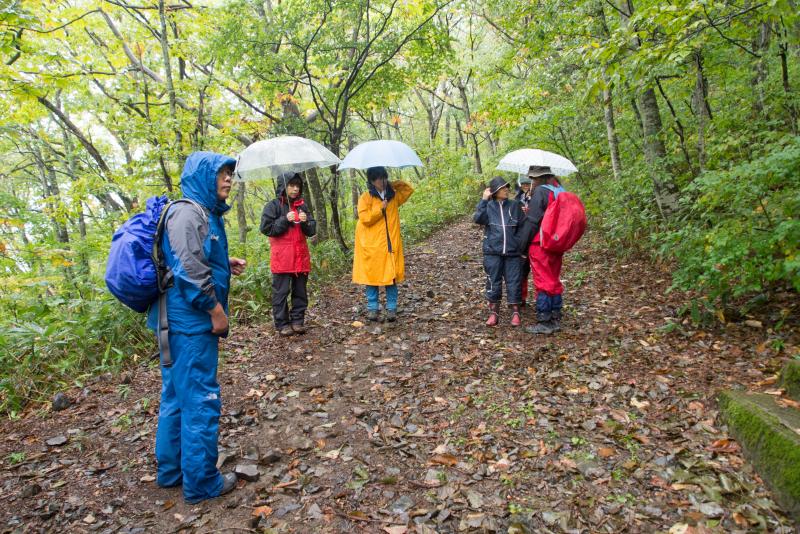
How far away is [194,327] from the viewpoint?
10.1 feet

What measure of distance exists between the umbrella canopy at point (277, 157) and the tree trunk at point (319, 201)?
4429mm

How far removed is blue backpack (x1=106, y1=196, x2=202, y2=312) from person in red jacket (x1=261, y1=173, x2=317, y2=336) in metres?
2.84

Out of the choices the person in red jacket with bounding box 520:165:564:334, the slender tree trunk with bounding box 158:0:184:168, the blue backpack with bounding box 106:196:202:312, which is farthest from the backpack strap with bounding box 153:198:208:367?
the slender tree trunk with bounding box 158:0:184:168

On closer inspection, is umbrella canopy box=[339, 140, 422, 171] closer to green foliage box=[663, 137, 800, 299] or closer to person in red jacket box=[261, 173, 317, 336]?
person in red jacket box=[261, 173, 317, 336]

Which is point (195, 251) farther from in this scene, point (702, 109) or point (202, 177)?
point (702, 109)

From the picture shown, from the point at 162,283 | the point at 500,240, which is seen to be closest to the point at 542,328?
the point at 500,240

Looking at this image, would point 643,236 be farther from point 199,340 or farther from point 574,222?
point 199,340

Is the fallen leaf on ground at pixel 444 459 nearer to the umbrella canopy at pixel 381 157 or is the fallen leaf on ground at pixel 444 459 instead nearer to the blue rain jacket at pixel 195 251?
the blue rain jacket at pixel 195 251

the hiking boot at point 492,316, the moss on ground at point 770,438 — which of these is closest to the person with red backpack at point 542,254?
the hiking boot at point 492,316

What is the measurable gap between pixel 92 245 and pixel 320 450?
792 centimetres

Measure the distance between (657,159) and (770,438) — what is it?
5.59 m

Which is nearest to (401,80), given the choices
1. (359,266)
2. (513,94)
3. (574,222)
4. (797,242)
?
(513,94)

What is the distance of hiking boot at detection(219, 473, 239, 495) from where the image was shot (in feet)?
10.9

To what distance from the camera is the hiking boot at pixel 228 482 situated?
3.31 m
